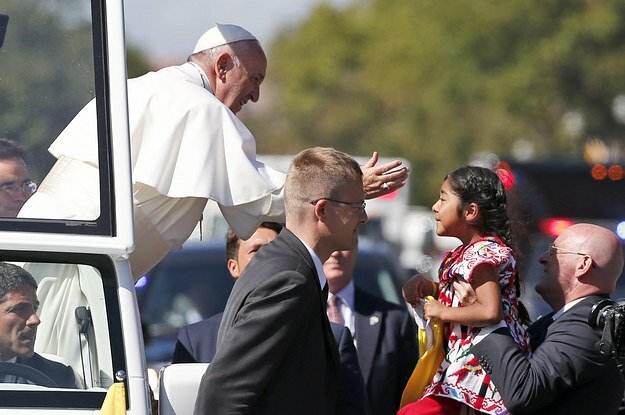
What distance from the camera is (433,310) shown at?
4.02 metres

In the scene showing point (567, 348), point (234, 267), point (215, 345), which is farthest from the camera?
point (234, 267)

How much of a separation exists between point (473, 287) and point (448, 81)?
3775cm

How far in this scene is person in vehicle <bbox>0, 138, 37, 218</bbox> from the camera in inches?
131

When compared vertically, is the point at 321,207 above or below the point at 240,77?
below

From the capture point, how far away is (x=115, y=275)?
3.29 meters

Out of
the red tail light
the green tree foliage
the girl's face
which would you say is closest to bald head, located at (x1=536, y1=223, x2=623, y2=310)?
the girl's face

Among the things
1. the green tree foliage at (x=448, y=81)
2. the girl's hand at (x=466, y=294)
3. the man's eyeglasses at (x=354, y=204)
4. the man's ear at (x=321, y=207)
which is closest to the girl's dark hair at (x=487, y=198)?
the girl's hand at (x=466, y=294)

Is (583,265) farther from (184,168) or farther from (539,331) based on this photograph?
(184,168)

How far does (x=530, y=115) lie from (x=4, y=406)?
35.4m

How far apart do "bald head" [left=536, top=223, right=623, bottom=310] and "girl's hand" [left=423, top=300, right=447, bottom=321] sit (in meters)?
0.43

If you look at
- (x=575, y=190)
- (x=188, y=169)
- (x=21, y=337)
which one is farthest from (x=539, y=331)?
(x=575, y=190)

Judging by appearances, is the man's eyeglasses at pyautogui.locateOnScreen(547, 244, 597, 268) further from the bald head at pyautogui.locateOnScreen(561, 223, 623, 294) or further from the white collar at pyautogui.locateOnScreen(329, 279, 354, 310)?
the white collar at pyautogui.locateOnScreen(329, 279, 354, 310)

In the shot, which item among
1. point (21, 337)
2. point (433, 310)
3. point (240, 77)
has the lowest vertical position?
point (433, 310)

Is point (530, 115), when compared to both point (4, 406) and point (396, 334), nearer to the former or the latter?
point (396, 334)
